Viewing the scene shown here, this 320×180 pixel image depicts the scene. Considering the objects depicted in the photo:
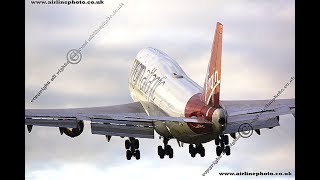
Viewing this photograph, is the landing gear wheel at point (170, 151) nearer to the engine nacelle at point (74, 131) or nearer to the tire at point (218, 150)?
the tire at point (218, 150)

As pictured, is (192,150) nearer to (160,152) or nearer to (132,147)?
(160,152)

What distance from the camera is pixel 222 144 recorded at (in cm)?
→ 8031

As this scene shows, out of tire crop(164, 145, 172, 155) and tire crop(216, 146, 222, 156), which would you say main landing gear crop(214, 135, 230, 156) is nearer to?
tire crop(216, 146, 222, 156)

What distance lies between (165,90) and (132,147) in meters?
4.81

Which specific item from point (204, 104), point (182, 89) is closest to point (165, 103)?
point (182, 89)

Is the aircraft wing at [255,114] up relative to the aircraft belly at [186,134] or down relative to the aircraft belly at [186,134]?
up

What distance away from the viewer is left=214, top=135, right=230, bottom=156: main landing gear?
79.5 meters

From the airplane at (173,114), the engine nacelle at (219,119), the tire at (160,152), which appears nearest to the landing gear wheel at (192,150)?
the airplane at (173,114)

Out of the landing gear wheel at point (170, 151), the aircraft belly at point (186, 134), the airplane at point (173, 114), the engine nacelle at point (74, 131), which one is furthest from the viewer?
the landing gear wheel at point (170, 151)

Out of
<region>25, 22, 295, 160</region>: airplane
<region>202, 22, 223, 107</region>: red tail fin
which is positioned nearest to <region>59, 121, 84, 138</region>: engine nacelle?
<region>25, 22, 295, 160</region>: airplane

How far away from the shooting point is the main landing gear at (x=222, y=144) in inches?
3130

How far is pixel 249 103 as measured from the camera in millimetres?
89188

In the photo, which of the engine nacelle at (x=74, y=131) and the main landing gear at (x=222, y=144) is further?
the main landing gear at (x=222, y=144)

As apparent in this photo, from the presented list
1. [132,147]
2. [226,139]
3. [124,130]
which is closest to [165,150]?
[132,147]
